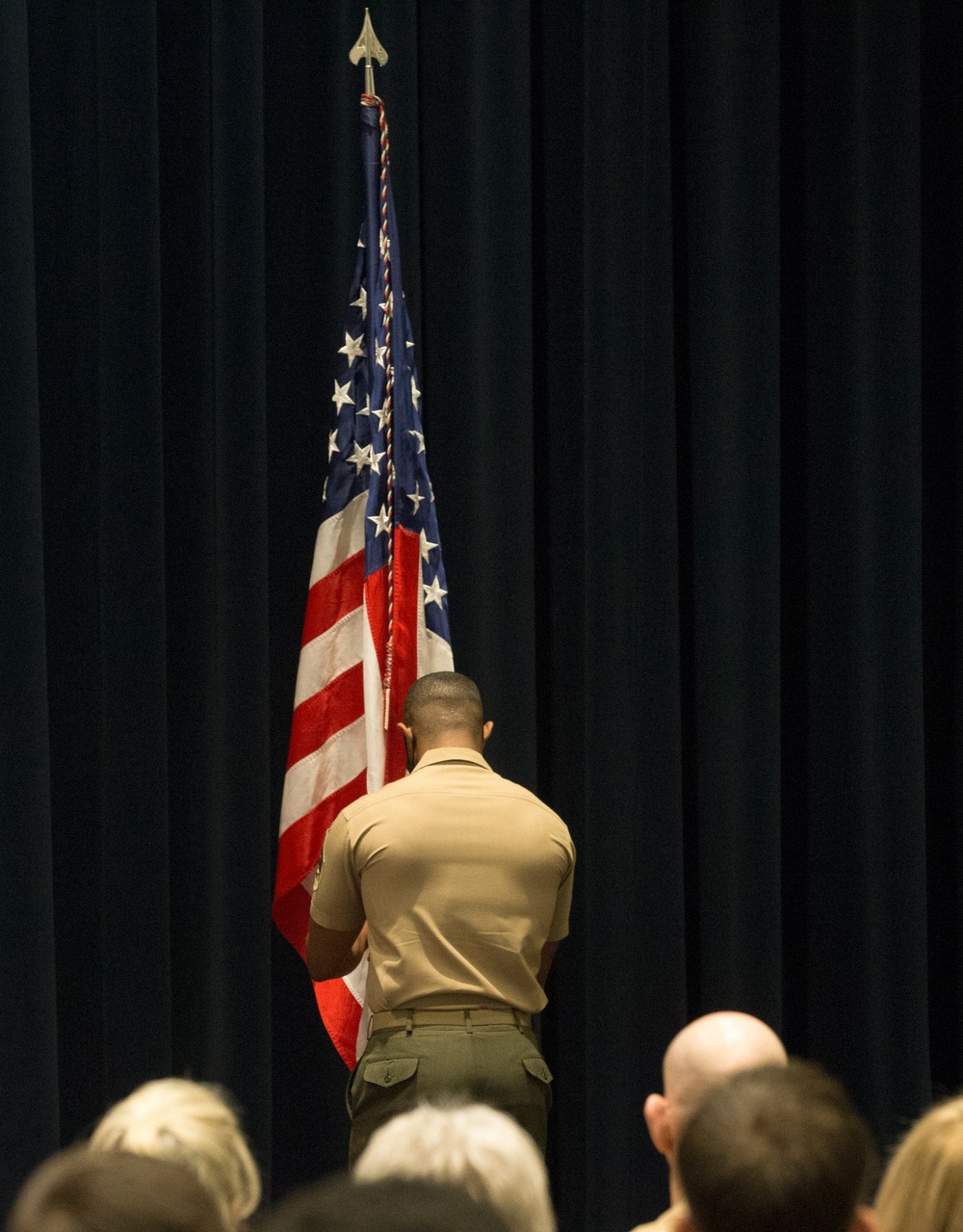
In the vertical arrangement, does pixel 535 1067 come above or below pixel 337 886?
below

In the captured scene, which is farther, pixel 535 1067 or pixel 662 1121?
pixel 535 1067

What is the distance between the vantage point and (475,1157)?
1.53 meters

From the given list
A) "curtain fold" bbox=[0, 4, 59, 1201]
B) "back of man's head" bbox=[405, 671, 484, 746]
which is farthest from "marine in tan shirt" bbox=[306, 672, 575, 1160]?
"curtain fold" bbox=[0, 4, 59, 1201]

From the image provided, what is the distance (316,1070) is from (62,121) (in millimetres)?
2422

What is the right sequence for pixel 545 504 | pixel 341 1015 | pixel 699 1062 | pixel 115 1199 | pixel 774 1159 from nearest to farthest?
1. pixel 115 1199
2. pixel 774 1159
3. pixel 699 1062
4. pixel 341 1015
5. pixel 545 504

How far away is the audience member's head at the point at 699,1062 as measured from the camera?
6.70ft

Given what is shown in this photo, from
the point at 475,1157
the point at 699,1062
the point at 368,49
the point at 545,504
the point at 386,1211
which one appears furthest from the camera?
the point at 545,504

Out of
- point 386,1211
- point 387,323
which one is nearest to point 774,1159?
point 386,1211

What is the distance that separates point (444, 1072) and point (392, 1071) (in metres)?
0.10

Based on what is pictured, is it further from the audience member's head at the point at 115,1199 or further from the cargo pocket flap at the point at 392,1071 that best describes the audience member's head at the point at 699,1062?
the cargo pocket flap at the point at 392,1071

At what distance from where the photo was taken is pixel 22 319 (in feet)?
11.8

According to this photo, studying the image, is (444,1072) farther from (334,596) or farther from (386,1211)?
(386,1211)

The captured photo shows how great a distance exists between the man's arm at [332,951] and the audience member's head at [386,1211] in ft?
→ 7.16

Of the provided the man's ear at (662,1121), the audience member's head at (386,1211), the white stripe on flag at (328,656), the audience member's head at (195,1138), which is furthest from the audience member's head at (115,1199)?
the white stripe on flag at (328,656)
